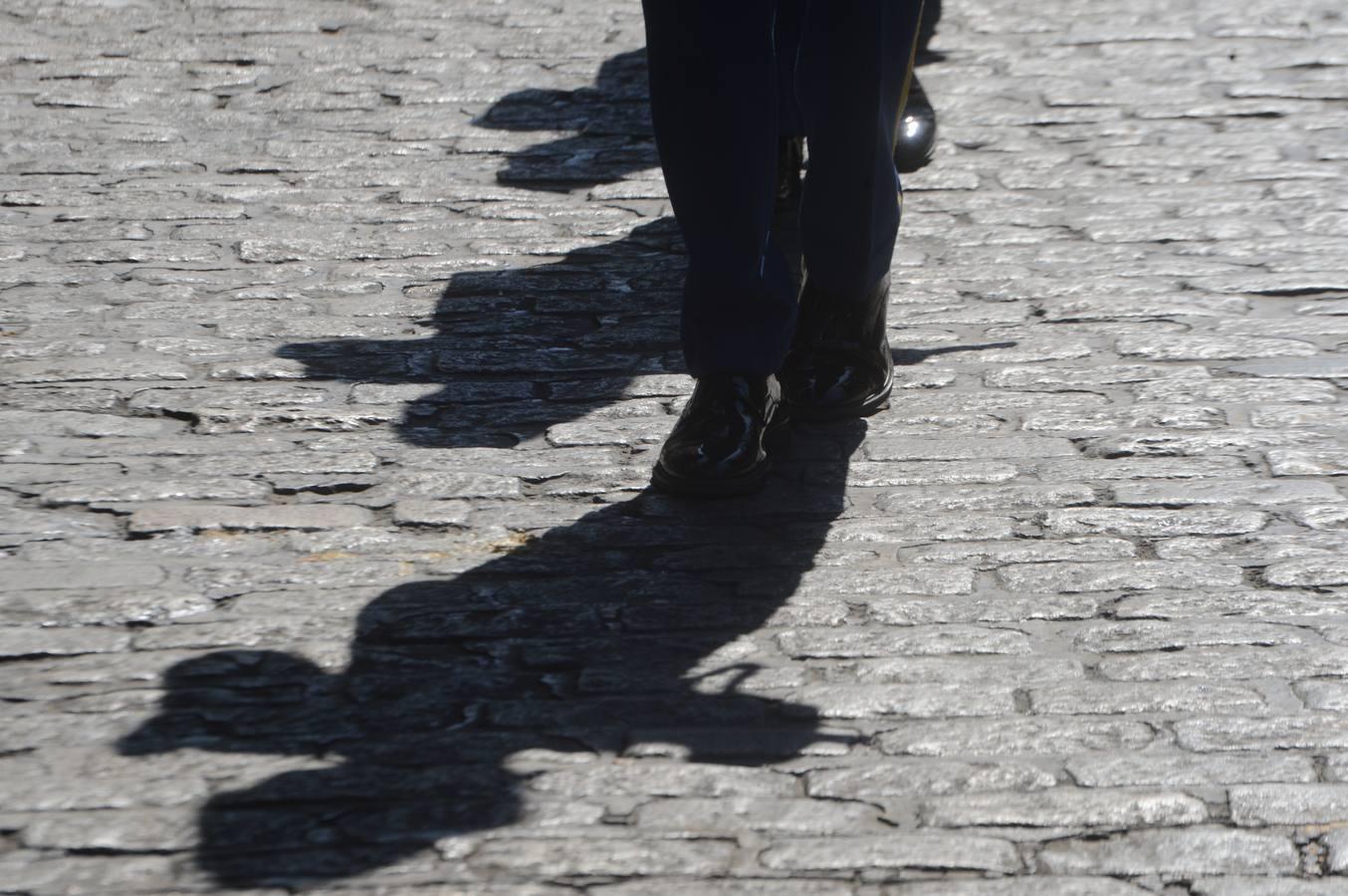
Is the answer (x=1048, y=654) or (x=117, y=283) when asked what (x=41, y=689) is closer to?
(x=1048, y=654)

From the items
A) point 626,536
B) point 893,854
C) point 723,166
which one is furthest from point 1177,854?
point 723,166

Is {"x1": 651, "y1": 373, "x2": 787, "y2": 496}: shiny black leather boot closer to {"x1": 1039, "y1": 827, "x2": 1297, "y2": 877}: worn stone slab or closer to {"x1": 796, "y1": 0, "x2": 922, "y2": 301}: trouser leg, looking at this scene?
{"x1": 796, "y1": 0, "x2": 922, "y2": 301}: trouser leg

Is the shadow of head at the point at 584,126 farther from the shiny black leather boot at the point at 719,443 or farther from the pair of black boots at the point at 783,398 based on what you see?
the shiny black leather boot at the point at 719,443

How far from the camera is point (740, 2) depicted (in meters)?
3.07

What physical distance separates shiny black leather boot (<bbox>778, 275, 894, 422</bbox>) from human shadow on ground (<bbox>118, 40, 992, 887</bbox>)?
0.21 ft

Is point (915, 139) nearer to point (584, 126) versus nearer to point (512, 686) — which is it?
point (584, 126)

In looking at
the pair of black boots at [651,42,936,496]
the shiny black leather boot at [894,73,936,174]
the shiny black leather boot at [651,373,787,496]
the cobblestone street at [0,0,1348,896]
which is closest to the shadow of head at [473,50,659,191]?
the cobblestone street at [0,0,1348,896]

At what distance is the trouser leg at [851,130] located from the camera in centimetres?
339

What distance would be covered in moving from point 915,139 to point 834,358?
2036 mm

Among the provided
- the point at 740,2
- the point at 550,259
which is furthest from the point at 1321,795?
the point at 550,259

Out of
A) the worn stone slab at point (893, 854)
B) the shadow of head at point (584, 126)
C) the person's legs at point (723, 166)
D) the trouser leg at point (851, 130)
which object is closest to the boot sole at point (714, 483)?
the person's legs at point (723, 166)

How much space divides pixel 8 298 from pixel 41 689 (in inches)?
86.4

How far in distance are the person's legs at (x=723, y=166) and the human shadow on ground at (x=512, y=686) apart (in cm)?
33

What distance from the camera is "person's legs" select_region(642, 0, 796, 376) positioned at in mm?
3109
